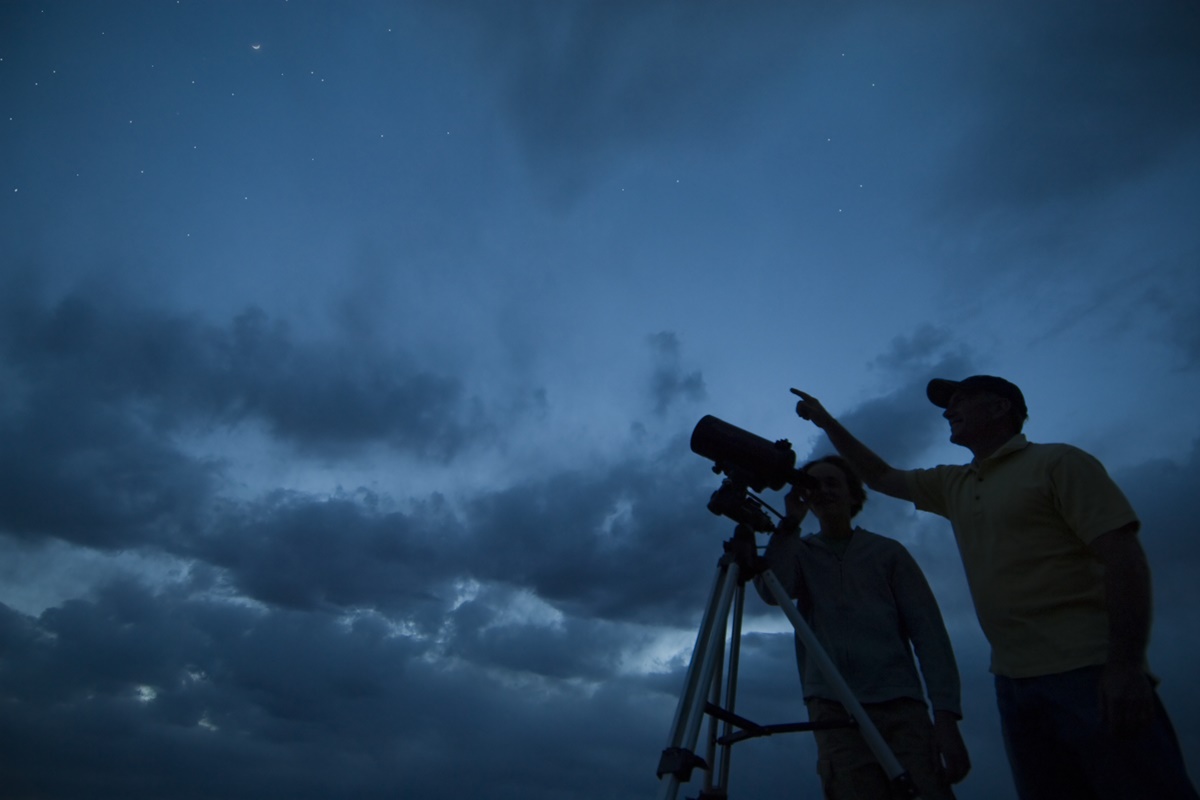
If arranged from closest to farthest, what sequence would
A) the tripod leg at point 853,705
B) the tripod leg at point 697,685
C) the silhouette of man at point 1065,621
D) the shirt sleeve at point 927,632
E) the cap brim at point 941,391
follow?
the tripod leg at point 697,685
the silhouette of man at point 1065,621
the tripod leg at point 853,705
the shirt sleeve at point 927,632
the cap brim at point 941,391

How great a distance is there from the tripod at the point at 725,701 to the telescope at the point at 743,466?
0.13 m

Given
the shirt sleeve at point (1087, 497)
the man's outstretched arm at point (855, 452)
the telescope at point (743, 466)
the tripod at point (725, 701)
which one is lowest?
the tripod at point (725, 701)

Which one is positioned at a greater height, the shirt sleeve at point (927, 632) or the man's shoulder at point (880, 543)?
the man's shoulder at point (880, 543)

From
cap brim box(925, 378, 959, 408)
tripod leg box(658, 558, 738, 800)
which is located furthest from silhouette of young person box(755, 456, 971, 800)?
cap brim box(925, 378, 959, 408)

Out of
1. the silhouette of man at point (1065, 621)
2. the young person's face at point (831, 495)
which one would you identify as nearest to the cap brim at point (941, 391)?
the silhouette of man at point (1065, 621)

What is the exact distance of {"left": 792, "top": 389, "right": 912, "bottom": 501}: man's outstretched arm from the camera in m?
3.88

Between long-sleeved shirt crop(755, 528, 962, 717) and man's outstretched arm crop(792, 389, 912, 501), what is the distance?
1.21ft

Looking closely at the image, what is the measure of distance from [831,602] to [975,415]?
1.34 m

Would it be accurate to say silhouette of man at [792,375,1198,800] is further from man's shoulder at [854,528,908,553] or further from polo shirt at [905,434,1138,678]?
man's shoulder at [854,528,908,553]

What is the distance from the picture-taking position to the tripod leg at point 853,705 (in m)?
2.54

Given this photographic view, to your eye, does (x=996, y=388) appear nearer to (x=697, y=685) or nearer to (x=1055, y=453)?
(x=1055, y=453)

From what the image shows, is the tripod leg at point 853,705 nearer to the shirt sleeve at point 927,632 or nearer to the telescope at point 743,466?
the telescope at point 743,466

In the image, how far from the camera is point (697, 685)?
8.20ft

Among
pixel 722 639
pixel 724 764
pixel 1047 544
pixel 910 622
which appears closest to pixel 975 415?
pixel 1047 544
